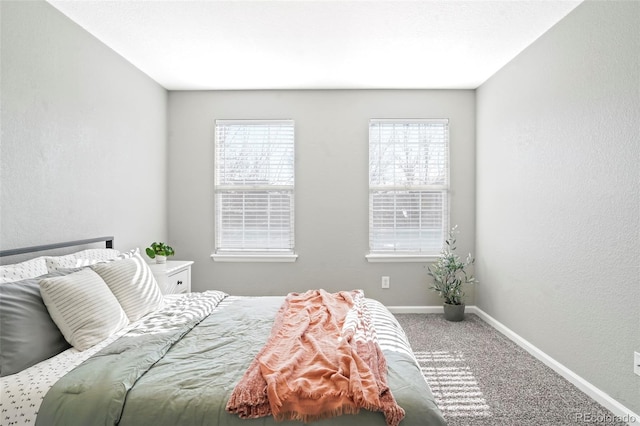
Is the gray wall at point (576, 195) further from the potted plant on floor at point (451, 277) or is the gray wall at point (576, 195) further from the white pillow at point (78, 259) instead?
the white pillow at point (78, 259)

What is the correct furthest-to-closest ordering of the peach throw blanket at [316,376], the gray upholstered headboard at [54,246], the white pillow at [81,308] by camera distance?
the gray upholstered headboard at [54,246] < the white pillow at [81,308] < the peach throw blanket at [316,376]

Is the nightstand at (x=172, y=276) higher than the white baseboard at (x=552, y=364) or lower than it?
higher

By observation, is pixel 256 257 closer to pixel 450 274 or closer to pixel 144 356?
pixel 450 274

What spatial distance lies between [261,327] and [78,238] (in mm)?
1665

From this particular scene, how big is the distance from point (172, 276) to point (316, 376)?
7.55ft

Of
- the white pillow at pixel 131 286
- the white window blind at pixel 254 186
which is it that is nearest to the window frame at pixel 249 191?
the white window blind at pixel 254 186

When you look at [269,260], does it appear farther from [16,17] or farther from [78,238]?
[16,17]

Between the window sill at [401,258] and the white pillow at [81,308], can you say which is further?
the window sill at [401,258]

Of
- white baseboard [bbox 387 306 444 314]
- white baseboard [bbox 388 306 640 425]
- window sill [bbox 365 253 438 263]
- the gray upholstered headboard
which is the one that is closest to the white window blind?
window sill [bbox 365 253 438 263]

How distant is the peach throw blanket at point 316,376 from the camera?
1298 mm

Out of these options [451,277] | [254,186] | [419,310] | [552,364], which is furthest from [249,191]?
[552,364]

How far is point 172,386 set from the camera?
141 centimetres

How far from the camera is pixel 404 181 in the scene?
416 cm

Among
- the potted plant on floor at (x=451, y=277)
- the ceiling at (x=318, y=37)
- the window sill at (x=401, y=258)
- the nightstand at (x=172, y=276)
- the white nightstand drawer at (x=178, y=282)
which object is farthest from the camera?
the window sill at (x=401, y=258)
